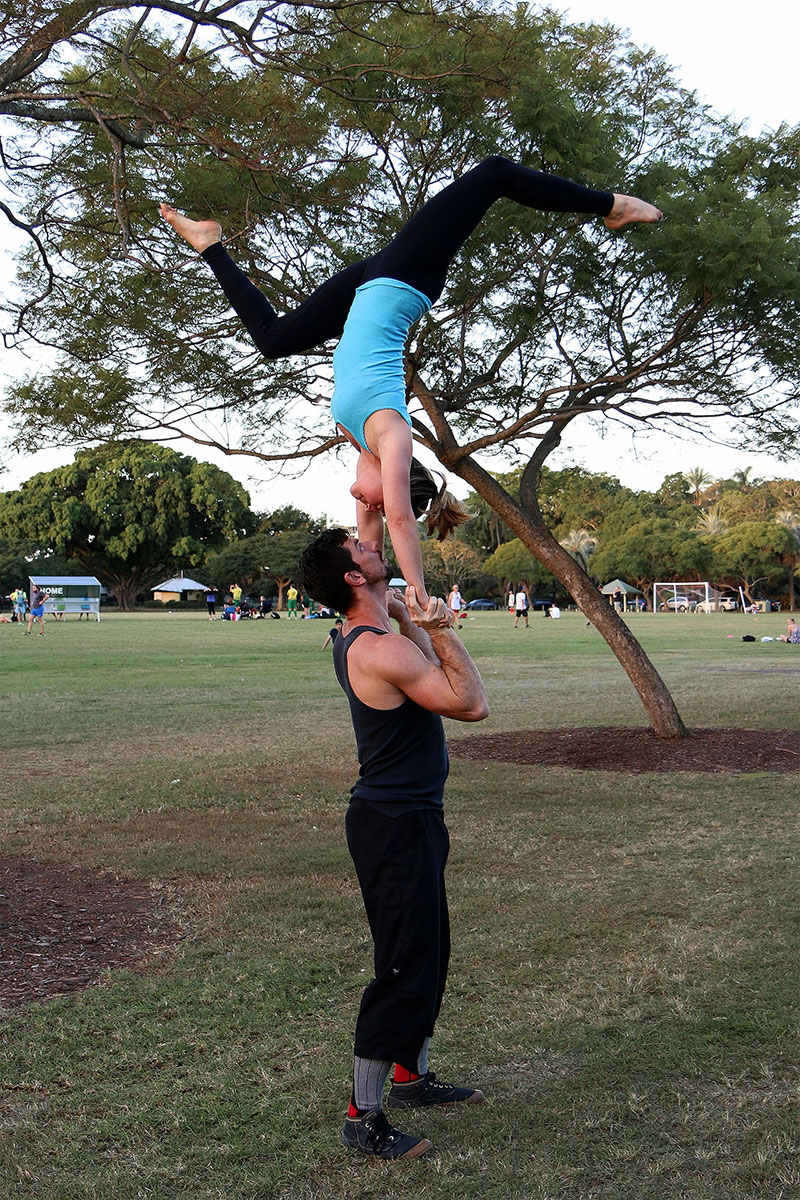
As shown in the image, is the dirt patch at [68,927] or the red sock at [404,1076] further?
the dirt patch at [68,927]

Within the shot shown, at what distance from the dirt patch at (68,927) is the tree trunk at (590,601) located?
6.18 metres

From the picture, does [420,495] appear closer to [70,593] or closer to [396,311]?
[396,311]

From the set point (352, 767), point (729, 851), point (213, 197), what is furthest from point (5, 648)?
point (729, 851)

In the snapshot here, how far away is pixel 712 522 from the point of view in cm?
8481

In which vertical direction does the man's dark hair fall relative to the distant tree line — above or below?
below

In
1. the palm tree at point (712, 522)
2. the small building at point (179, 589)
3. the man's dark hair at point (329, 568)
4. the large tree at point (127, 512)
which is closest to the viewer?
the man's dark hair at point (329, 568)

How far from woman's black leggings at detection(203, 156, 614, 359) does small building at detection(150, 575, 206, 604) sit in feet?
210

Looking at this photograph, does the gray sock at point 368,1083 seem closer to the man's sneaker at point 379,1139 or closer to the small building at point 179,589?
the man's sneaker at point 379,1139

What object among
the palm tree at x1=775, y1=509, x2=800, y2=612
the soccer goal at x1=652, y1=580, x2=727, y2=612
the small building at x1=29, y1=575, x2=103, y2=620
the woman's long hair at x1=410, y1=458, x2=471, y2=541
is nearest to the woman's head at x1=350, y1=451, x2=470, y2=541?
the woman's long hair at x1=410, y1=458, x2=471, y2=541

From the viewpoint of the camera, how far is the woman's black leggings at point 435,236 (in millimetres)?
3260

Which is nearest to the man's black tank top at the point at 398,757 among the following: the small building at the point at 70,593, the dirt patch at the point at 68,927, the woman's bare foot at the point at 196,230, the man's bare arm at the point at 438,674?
the man's bare arm at the point at 438,674

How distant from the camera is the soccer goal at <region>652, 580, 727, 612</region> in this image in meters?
72.6

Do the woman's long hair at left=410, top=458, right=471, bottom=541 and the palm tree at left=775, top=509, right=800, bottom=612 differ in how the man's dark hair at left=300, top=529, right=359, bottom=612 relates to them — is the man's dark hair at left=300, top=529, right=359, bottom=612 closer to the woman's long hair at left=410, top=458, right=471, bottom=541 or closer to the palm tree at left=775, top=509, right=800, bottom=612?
the woman's long hair at left=410, top=458, right=471, bottom=541

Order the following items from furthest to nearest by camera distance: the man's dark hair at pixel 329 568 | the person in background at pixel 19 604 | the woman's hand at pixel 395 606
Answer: the person in background at pixel 19 604 → the woman's hand at pixel 395 606 → the man's dark hair at pixel 329 568
